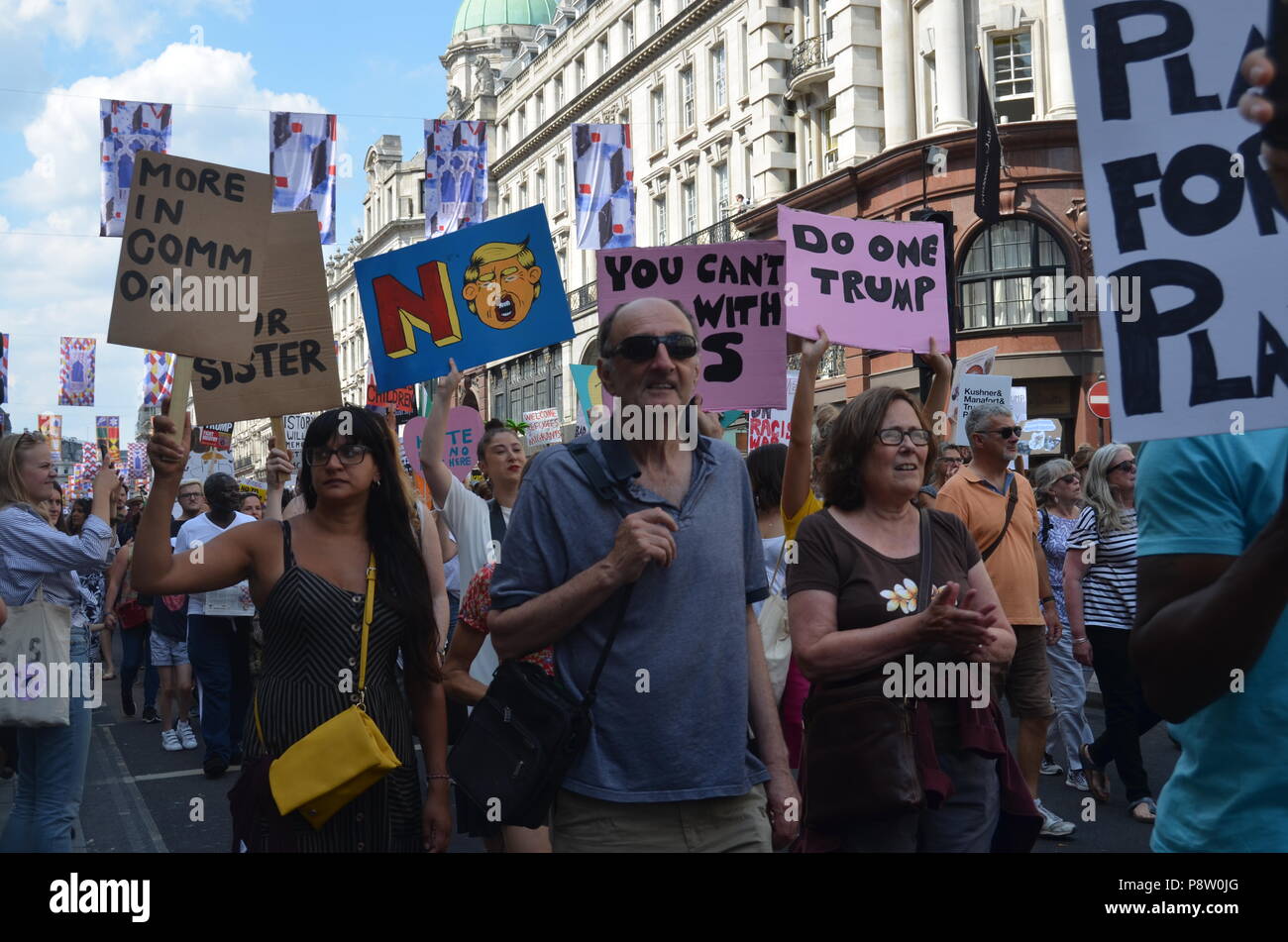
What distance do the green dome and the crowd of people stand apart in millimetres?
60511

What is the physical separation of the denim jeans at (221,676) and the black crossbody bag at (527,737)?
660 centimetres

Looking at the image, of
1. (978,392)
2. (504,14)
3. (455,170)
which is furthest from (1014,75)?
(504,14)

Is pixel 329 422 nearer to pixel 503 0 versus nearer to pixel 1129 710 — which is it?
pixel 1129 710

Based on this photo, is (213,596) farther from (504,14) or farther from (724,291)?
(504,14)

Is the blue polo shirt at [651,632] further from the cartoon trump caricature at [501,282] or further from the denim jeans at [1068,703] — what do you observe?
the denim jeans at [1068,703]

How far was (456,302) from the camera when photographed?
25.2ft

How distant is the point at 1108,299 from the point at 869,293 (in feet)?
17.4

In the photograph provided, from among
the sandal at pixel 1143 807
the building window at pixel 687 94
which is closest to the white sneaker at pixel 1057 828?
the sandal at pixel 1143 807

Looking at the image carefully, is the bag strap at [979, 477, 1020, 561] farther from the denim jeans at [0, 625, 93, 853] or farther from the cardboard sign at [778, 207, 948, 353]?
the denim jeans at [0, 625, 93, 853]

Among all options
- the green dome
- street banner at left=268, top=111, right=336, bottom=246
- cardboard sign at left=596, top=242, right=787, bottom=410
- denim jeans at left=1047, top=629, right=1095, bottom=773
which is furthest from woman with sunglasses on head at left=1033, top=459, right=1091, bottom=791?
the green dome

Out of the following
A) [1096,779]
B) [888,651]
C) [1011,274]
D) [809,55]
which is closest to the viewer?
[888,651]

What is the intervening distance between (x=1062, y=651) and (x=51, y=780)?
5802mm

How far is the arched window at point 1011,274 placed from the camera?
26.5 metres

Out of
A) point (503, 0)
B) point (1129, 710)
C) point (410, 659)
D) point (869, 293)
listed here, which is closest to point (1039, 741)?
point (1129, 710)
